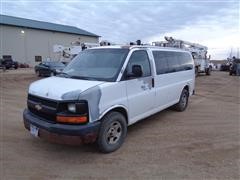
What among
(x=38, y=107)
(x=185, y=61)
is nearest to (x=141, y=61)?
(x=38, y=107)

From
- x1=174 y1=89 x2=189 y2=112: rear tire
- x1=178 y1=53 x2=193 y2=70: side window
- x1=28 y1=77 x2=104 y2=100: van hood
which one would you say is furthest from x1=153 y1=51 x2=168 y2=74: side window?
x1=28 y1=77 x2=104 y2=100: van hood

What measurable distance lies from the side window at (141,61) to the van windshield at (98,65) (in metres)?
0.18

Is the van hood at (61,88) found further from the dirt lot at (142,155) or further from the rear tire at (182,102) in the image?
the rear tire at (182,102)

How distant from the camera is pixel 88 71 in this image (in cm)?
470

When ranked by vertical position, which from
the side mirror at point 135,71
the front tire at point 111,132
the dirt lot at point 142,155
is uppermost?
the side mirror at point 135,71

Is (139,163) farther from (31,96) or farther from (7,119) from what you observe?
(7,119)

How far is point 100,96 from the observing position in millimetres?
3945

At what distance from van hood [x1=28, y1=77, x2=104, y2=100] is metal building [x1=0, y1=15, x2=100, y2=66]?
1597 inches

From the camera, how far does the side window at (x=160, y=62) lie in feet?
18.5

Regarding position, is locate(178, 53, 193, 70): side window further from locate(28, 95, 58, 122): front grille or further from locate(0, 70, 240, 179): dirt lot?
locate(28, 95, 58, 122): front grille

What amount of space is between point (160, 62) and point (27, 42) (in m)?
43.5

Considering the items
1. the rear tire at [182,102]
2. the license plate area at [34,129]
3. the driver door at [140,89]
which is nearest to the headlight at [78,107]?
the license plate area at [34,129]

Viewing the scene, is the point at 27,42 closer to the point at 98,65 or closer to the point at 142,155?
the point at 98,65

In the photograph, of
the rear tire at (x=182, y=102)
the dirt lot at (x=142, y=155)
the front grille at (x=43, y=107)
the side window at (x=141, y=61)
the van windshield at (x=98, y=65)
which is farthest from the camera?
the rear tire at (x=182, y=102)
